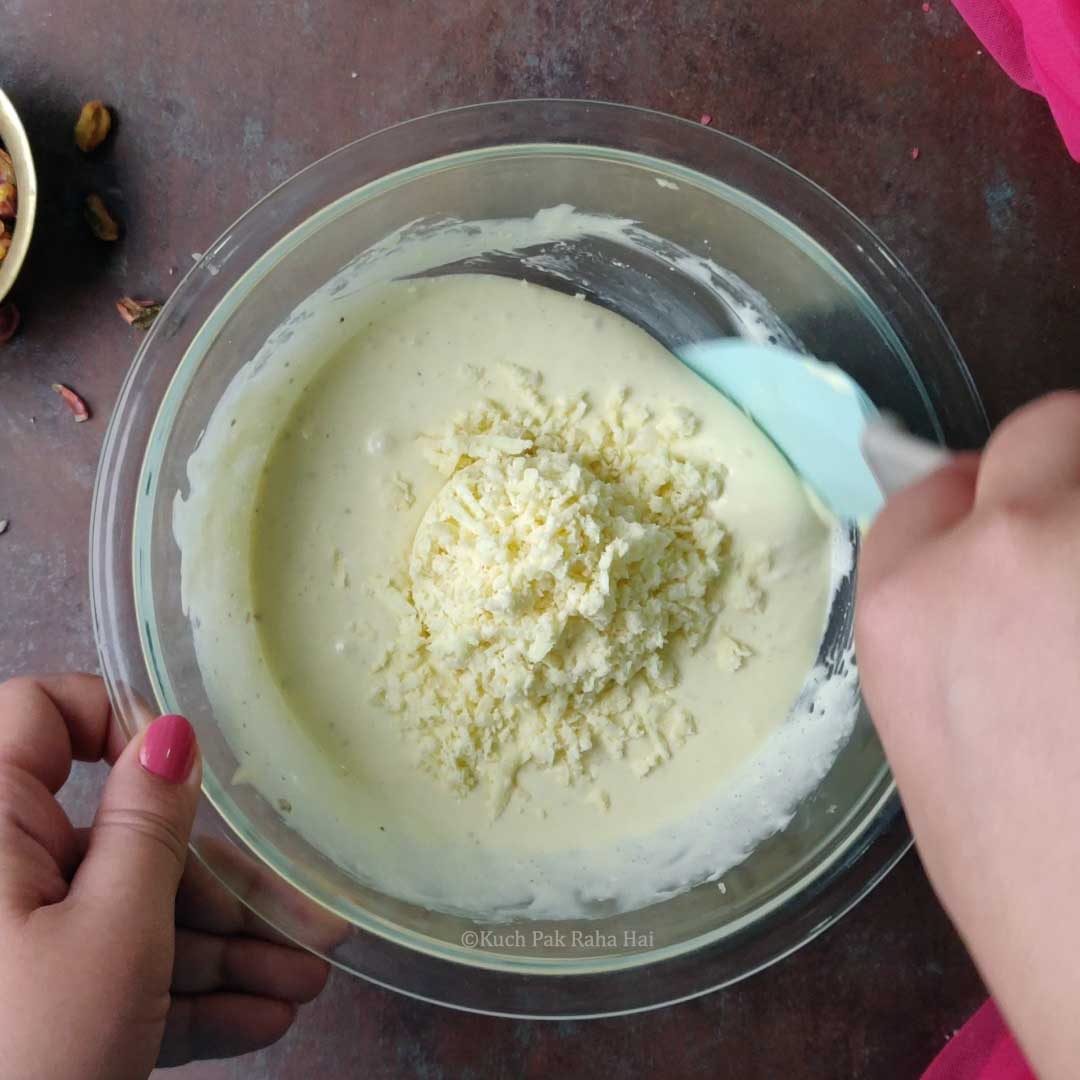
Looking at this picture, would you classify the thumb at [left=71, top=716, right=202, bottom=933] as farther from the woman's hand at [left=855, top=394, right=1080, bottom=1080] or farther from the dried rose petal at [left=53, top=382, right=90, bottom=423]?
the woman's hand at [left=855, top=394, right=1080, bottom=1080]

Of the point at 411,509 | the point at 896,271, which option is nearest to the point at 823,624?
the point at 896,271

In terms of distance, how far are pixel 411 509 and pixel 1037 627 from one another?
2.28 feet

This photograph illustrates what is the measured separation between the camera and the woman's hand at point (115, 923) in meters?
0.70

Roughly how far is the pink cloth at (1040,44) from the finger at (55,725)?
1196mm

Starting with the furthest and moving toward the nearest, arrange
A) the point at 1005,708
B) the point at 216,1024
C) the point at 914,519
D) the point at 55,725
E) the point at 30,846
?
the point at 216,1024
the point at 55,725
the point at 30,846
the point at 914,519
the point at 1005,708

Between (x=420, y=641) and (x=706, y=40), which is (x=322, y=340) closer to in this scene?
(x=420, y=641)

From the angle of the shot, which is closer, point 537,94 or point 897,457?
point 897,457

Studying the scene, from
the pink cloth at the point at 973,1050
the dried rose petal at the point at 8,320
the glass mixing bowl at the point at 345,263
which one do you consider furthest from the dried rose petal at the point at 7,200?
the pink cloth at the point at 973,1050

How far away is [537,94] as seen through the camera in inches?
42.5

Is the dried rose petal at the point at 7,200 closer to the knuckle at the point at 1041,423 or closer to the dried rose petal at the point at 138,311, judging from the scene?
the dried rose petal at the point at 138,311

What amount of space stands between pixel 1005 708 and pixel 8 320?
1079 millimetres

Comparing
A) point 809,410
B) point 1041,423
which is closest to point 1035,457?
point 1041,423

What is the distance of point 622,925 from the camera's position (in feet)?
3.34

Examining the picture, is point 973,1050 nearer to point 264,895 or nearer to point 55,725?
point 264,895
